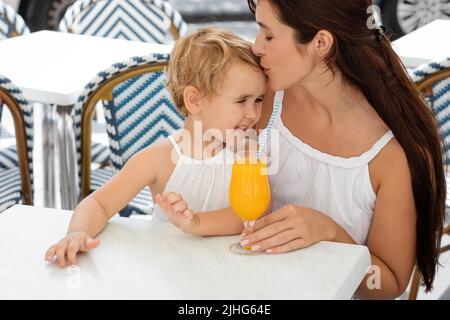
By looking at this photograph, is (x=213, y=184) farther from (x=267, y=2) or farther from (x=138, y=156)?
(x=267, y=2)

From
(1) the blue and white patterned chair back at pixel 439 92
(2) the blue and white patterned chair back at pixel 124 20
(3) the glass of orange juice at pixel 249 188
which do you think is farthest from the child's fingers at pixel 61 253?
(2) the blue and white patterned chair back at pixel 124 20

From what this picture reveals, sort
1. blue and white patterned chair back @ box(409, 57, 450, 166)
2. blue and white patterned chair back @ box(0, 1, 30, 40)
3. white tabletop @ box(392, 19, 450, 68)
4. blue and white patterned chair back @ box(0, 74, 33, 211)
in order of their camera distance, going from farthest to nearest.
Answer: blue and white patterned chair back @ box(0, 1, 30, 40) < white tabletop @ box(392, 19, 450, 68) < blue and white patterned chair back @ box(0, 74, 33, 211) < blue and white patterned chair back @ box(409, 57, 450, 166)

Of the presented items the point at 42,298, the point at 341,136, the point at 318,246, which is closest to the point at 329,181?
the point at 341,136

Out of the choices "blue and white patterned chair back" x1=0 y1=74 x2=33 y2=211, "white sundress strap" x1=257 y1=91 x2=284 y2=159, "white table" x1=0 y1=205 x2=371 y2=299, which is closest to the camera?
"white table" x1=0 y1=205 x2=371 y2=299

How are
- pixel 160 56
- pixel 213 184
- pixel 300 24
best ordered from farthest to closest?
1. pixel 160 56
2. pixel 213 184
3. pixel 300 24

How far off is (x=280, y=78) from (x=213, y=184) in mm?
295

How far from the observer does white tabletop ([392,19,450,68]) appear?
10.1ft

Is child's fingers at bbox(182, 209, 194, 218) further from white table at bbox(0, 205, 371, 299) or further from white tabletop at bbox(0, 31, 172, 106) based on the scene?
white tabletop at bbox(0, 31, 172, 106)

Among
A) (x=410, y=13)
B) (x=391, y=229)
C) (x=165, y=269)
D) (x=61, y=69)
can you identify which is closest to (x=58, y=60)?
(x=61, y=69)

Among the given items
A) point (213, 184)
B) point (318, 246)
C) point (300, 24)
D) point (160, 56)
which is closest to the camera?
point (318, 246)

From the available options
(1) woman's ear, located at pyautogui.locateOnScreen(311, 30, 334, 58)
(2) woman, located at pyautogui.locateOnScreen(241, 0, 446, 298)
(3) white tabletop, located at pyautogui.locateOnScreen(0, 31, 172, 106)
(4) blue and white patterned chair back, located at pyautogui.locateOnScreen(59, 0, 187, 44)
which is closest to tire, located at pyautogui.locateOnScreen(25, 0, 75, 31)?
(4) blue and white patterned chair back, located at pyautogui.locateOnScreen(59, 0, 187, 44)

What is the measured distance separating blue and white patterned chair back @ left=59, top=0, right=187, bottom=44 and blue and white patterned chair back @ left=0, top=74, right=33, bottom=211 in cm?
103

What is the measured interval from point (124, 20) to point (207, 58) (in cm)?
209

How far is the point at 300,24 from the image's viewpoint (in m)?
1.79
